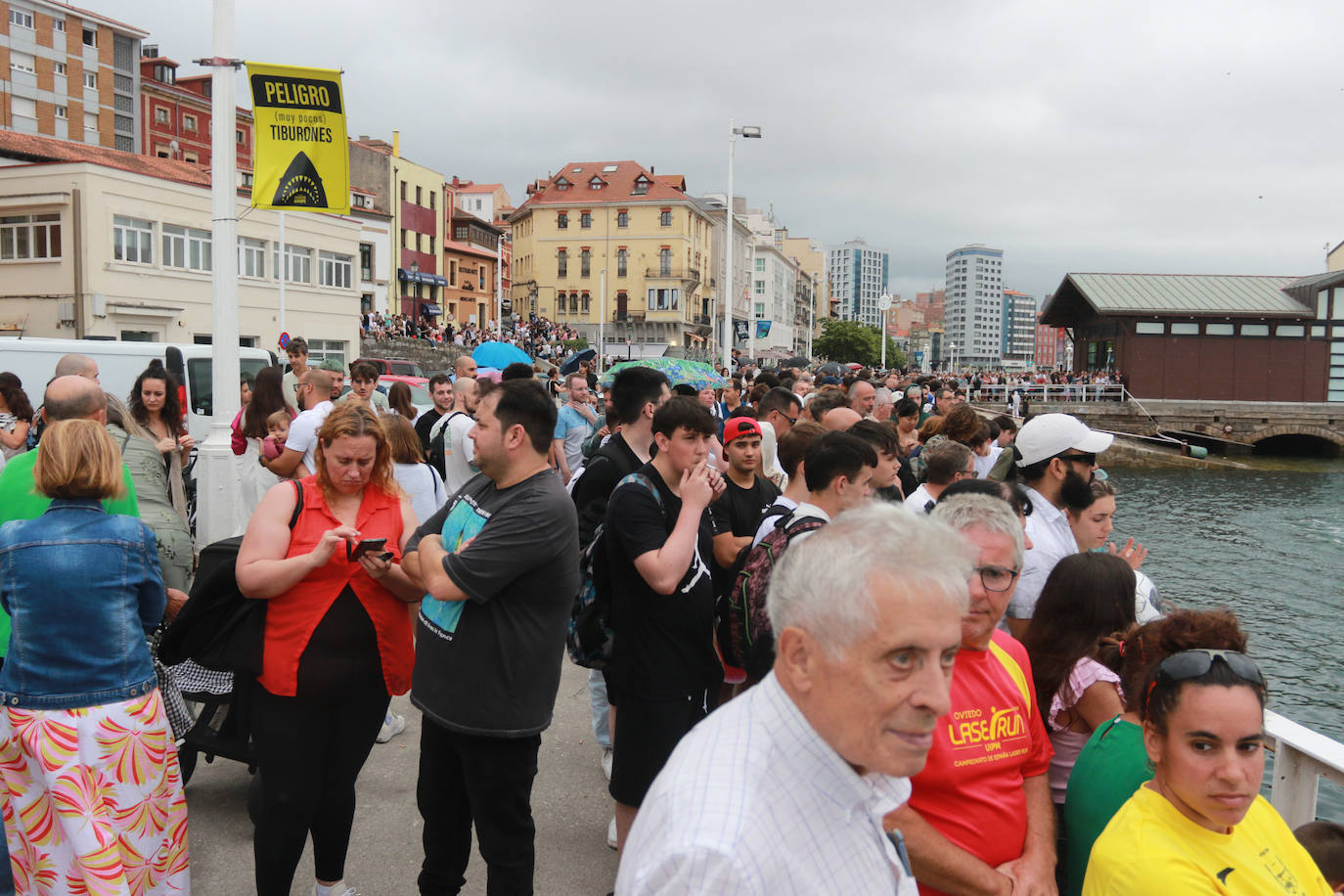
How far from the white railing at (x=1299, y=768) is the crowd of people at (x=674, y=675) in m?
0.46

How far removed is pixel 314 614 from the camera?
3307 millimetres

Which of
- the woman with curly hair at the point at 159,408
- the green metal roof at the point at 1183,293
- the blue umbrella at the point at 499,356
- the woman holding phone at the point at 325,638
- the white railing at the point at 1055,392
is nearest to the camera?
the woman holding phone at the point at 325,638

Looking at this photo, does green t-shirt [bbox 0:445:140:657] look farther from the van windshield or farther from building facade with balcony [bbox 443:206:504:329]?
building facade with balcony [bbox 443:206:504:329]

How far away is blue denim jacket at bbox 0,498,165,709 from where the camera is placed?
309 centimetres

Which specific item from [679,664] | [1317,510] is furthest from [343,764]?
[1317,510]

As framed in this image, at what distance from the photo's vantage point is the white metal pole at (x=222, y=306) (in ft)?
24.2

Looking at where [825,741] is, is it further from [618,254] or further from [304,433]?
[618,254]

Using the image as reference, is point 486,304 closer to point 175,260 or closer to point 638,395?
point 175,260

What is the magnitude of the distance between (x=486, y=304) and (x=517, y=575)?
70.3 m

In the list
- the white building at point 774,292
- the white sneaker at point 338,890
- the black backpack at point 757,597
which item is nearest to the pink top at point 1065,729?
the black backpack at point 757,597

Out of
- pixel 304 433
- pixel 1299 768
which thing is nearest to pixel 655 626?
pixel 1299 768

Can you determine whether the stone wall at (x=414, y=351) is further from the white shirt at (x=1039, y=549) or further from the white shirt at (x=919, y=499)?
the white shirt at (x=1039, y=549)

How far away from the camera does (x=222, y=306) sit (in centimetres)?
775

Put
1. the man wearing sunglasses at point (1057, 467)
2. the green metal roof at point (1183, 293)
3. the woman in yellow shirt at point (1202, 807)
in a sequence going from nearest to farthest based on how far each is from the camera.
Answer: the woman in yellow shirt at point (1202, 807) < the man wearing sunglasses at point (1057, 467) < the green metal roof at point (1183, 293)
